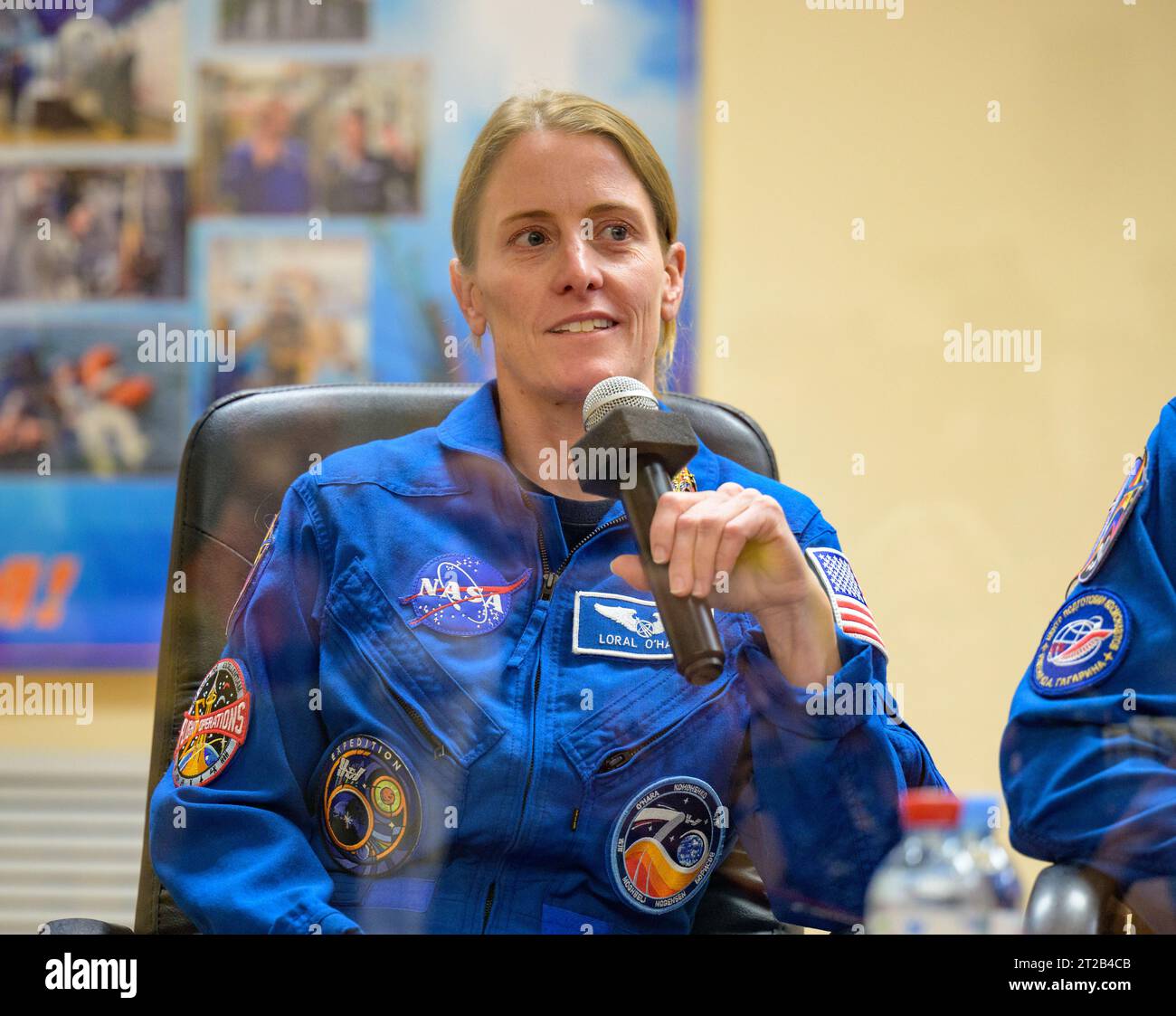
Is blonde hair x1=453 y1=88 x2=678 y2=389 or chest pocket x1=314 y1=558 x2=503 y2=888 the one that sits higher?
blonde hair x1=453 y1=88 x2=678 y2=389

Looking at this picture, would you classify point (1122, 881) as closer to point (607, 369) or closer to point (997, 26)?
point (607, 369)

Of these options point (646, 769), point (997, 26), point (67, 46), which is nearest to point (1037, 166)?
point (997, 26)

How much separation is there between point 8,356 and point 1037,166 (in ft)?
5.23

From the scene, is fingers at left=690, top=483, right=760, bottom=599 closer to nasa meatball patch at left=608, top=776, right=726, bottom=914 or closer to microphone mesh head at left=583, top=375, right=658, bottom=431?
microphone mesh head at left=583, top=375, right=658, bottom=431

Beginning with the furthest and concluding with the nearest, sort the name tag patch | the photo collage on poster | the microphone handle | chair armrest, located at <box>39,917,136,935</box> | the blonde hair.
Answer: the photo collage on poster
the blonde hair
the name tag patch
chair armrest, located at <box>39,917,136,935</box>
the microphone handle

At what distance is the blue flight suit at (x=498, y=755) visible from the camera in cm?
101

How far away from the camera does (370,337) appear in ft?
6.48

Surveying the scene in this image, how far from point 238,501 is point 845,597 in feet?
2.06

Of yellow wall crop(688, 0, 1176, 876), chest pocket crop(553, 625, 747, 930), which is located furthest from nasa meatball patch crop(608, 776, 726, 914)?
yellow wall crop(688, 0, 1176, 876)

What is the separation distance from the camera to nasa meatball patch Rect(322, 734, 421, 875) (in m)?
1.03

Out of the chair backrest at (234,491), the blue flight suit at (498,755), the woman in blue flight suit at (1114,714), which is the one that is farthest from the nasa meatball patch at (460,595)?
the woman in blue flight suit at (1114,714)

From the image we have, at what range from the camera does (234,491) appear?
A: 4.13 ft

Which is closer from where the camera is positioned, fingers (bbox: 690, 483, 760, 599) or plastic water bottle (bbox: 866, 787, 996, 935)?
plastic water bottle (bbox: 866, 787, 996, 935)

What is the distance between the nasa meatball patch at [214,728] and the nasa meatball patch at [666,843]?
329 mm
